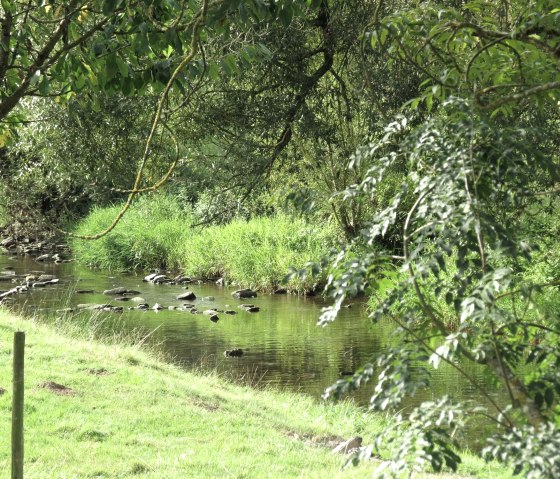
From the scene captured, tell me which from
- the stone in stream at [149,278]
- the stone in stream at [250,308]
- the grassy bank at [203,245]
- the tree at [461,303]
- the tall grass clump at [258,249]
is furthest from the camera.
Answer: the stone in stream at [149,278]

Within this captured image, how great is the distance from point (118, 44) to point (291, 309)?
13.5 m

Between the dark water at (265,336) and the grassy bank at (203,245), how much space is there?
86cm

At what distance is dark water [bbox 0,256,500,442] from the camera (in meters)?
11.5

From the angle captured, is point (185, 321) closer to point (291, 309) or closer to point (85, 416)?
point (291, 309)

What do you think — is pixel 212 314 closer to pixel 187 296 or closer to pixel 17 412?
pixel 187 296

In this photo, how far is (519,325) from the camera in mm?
2576

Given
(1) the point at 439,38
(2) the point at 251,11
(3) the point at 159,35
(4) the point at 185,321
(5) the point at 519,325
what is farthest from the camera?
(4) the point at 185,321

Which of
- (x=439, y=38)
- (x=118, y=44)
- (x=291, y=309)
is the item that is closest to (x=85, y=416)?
(x=118, y=44)

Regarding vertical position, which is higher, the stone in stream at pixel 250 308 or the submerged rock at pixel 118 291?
the submerged rock at pixel 118 291

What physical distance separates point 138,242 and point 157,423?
17.4 metres

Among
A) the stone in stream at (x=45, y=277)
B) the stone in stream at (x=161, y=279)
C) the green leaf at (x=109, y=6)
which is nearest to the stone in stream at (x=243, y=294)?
the stone in stream at (x=161, y=279)

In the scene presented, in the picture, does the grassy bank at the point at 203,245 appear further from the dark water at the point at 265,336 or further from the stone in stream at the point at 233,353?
the stone in stream at the point at 233,353

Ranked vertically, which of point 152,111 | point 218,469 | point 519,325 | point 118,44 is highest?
point 152,111

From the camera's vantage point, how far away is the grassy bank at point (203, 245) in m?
20.1
